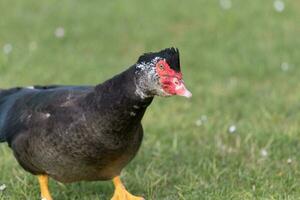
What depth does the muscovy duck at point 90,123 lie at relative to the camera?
13.8 feet

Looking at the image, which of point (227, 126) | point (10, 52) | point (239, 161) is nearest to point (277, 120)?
point (227, 126)

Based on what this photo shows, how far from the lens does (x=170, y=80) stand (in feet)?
13.5

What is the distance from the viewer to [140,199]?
512 cm

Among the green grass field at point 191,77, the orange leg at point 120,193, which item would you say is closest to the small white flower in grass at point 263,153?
the green grass field at point 191,77

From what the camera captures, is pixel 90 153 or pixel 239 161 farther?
pixel 239 161

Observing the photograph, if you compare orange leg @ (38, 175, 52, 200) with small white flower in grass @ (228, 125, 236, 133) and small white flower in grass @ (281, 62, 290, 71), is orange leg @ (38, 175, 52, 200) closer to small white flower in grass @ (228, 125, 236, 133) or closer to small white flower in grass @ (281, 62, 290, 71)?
small white flower in grass @ (228, 125, 236, 133)

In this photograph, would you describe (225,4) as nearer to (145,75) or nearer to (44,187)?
(44,187)

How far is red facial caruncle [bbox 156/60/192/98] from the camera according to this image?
413cm

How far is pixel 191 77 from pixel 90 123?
12.8ft

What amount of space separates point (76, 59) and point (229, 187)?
3.73m

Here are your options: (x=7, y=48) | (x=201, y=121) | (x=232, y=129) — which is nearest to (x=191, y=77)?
(x=201, y=121)

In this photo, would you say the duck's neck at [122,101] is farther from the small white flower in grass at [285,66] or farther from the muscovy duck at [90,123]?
the small white flower in grass at [285,66]

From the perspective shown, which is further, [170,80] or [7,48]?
[7,48]

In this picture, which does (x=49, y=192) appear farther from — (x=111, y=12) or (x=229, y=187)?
(x=111, y=12)
